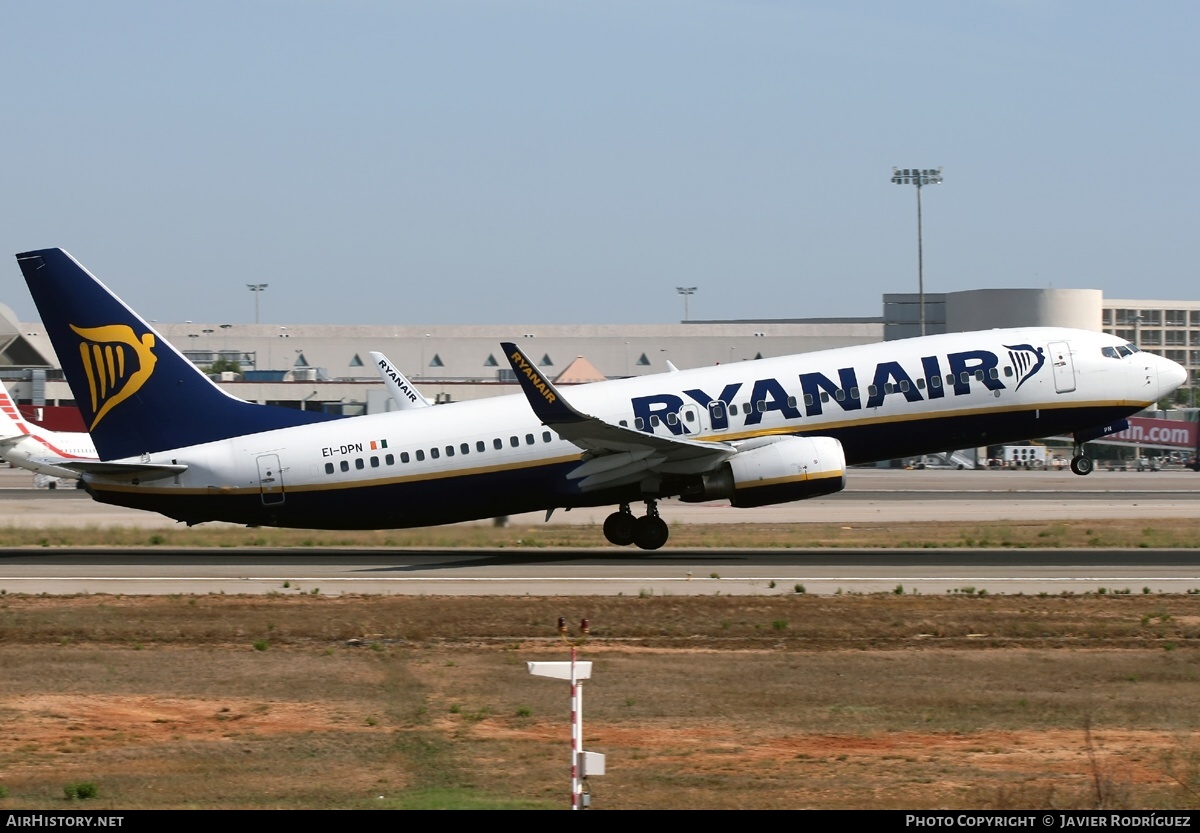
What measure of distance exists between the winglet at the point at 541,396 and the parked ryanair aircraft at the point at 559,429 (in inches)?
13.4

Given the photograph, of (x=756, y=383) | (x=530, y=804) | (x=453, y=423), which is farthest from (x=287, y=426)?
(x=530, y=804)

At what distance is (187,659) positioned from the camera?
20828 millimetres

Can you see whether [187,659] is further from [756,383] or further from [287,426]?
[756,383]

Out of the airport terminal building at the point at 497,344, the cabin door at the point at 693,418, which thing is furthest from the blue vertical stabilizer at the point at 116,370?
the airport terminal building at the point at 497,344

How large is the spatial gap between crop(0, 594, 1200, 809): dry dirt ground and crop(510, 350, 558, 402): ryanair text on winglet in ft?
22.3

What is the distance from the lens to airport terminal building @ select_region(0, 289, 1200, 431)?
111250 millimetres

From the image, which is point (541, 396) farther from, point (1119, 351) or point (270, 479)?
point (1119, 351)

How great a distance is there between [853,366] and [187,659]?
19975 millimetres

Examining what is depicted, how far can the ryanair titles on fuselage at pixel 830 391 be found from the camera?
35.1 m

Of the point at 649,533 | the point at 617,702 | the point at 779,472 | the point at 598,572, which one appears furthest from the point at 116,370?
the point at 617,702

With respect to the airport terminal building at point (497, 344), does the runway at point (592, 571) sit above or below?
below

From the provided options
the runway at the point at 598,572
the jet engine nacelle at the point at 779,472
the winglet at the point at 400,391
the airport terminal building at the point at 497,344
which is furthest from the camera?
the airport terminal building at the point at 497,344

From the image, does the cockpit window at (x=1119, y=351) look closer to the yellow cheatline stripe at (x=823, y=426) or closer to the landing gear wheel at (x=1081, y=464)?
the landing gear wheel at (x=1081, y=464)

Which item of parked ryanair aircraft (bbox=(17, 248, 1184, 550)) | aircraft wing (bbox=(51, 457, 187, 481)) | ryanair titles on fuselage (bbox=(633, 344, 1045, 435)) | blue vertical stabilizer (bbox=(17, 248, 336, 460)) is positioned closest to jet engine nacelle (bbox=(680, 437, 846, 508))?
parked ryanair aircraft (bbox=(17, 248, 1184, 550))
